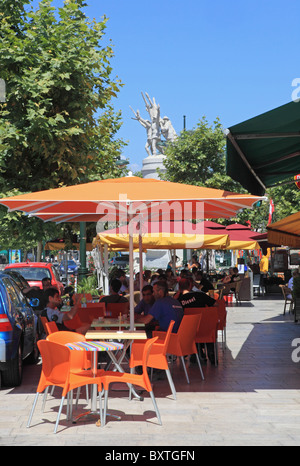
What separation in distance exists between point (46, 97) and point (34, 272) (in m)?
4.96

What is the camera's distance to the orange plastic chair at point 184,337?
30.3 ft

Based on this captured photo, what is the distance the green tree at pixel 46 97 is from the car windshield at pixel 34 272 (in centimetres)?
118

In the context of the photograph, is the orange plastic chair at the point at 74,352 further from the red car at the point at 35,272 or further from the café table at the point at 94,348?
the red car at the point at 35,272

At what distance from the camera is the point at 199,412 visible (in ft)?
24.9

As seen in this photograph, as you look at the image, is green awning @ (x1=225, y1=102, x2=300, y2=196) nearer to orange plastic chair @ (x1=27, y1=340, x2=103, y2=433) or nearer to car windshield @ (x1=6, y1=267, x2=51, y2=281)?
orange plastic chair @ (x1=27, y1=340, x2=103, y2=433)

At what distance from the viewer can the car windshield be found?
19000 millimetres

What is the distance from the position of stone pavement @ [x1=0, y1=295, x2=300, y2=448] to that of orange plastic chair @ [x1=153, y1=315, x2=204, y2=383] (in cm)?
48

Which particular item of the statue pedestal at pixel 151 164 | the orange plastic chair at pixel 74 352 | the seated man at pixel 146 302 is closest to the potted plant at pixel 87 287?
the seated man at pixel 146 302

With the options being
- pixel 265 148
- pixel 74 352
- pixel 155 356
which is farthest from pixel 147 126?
pixel 74 352

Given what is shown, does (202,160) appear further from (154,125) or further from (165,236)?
(154,125)

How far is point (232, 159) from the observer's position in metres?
8.21

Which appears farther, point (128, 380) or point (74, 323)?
point (74, 323)

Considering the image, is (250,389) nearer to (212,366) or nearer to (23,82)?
(212,366)

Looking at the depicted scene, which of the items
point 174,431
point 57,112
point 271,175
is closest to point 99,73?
point 57,112
